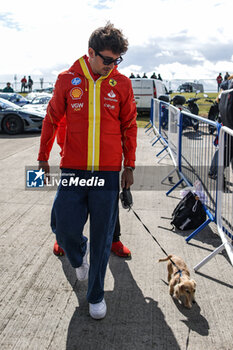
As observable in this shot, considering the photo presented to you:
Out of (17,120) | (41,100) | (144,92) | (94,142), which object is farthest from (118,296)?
(144,92)

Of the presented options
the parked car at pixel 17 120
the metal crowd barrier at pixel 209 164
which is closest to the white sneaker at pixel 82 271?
the metal crowd barrier at pixel 209 164

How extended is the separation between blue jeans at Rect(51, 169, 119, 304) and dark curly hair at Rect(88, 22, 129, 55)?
Answer: 36.0 inches

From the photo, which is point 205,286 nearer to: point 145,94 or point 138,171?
point 138,171

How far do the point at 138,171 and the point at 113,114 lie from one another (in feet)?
17.3

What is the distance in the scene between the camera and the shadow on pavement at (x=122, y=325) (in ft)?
8.83

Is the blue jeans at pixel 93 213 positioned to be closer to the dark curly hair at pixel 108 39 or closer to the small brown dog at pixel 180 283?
the small brown dog at pixel 180 283

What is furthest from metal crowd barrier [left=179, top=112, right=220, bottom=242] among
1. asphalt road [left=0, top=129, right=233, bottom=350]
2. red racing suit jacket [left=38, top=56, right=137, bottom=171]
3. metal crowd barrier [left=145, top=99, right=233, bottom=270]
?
red racing suit jacket [left=38, top=56, right=137, bottom=171]

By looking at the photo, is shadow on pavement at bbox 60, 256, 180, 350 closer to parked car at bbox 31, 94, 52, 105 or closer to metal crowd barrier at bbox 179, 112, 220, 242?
metal crowd barrier at bbox 179, 112, 220, 242

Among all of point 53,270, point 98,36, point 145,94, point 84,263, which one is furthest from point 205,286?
point 145,94

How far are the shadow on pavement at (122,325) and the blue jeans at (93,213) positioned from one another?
188 mm

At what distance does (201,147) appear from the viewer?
573 centimetres

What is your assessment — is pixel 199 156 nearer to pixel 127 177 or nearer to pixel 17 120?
pixel 127 177

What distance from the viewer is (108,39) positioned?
2758 mm

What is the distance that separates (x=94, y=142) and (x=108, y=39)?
75cm
